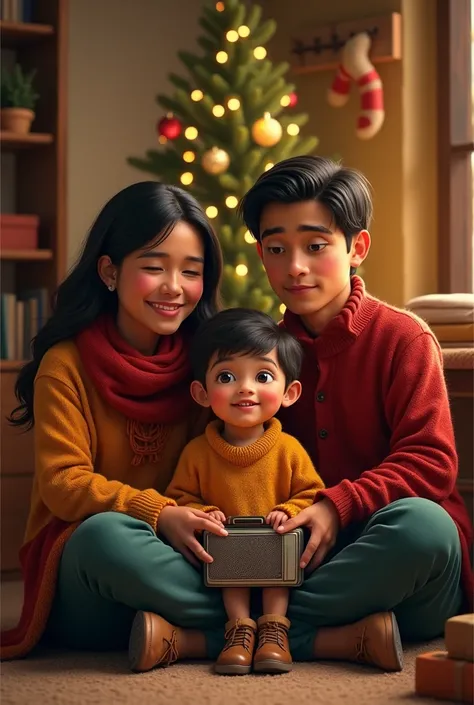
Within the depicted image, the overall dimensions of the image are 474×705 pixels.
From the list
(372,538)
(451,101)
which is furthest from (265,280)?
(372,538)

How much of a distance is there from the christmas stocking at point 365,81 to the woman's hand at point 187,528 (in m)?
2.11

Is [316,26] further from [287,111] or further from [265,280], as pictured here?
[265,280]

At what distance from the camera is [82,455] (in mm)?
2002

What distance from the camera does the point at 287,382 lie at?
2033mm

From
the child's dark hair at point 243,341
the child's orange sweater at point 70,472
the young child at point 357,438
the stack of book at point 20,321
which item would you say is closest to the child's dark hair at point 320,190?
the young child at point 357,438

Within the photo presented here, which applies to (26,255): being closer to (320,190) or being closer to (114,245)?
(114,245)

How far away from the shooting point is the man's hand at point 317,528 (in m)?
1.87

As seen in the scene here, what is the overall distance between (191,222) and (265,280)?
46.7 inches

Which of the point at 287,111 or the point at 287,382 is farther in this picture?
the point at 287,111

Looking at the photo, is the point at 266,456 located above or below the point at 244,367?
below

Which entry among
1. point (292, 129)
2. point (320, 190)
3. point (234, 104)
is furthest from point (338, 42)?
point (320, 190)

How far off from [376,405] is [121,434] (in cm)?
48

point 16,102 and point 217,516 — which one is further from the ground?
point 16,102

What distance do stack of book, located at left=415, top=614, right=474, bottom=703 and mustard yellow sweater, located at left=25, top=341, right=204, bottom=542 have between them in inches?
20.2
